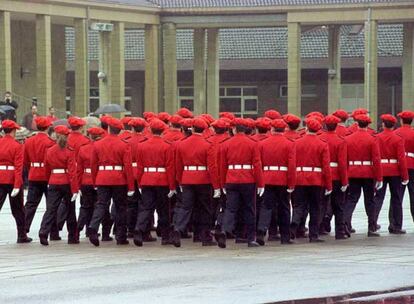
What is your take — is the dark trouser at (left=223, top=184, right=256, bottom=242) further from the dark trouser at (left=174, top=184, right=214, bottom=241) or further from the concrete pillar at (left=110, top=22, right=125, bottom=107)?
the concrete pillar at (left=110, top=22, right=125, bottom=107)

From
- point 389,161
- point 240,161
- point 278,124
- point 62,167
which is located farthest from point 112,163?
point 389,161

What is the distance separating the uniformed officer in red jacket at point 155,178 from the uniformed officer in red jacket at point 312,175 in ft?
6.54

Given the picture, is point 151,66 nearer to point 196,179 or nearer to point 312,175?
point 312,175

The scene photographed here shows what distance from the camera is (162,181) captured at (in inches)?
827

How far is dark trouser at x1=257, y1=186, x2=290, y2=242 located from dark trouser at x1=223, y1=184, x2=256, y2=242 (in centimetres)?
39

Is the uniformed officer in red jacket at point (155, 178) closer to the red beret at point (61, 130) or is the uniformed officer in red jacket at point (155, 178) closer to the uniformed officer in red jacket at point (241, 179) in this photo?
the uniformed officer in red jacket at point (241, 179)

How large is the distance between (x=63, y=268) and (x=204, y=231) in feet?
12.6

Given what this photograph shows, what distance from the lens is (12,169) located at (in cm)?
2159

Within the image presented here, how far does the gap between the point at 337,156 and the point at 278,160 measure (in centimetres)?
140

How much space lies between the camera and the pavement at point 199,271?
1456cm

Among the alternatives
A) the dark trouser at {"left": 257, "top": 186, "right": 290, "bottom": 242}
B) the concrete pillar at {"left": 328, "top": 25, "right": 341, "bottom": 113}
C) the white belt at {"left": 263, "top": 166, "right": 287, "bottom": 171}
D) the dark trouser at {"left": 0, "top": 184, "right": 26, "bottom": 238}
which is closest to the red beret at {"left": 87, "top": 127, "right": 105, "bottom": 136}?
the dark trouser at {"left": 0, "top": 184, "right": 26, "bottom": 238}

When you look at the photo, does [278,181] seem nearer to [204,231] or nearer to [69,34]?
[204,231]

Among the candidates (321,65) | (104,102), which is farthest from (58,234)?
(321,65)

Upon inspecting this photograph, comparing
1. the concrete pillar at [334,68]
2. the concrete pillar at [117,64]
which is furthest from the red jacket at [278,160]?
the concrete pillar at [334,68]
